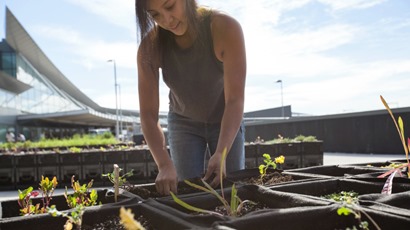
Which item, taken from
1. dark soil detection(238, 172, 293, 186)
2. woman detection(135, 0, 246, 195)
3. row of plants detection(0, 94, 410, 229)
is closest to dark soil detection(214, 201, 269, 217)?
row of plants detection(0, 94, 410, 229)

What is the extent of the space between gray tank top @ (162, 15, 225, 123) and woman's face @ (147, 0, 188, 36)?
16 cm

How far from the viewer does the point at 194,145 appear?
99.1 inches

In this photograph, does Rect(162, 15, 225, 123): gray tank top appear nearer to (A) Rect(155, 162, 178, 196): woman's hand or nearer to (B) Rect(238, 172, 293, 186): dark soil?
(B) Rect(238, 172, 293, 186): dark soil

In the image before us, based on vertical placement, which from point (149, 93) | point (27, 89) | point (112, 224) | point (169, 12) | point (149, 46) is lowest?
point (112, 224)

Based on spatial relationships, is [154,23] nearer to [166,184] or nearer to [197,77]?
[197,77]

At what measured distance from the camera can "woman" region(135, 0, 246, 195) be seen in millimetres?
2002

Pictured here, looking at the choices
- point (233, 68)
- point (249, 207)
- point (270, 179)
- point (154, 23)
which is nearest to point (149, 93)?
point (154, 23)

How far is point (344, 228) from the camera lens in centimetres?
104

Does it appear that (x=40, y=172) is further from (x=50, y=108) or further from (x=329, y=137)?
(x=50, y=108)

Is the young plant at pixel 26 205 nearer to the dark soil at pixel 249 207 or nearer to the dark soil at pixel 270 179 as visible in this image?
the dark soil at pixel 249 207

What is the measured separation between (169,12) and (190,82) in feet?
1.69

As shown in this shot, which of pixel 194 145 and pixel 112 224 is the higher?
pixel 194 145

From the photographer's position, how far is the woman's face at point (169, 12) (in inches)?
78.7

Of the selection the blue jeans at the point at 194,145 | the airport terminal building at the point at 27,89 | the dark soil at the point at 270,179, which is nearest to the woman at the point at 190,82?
the blue jeans at the point at 194,145
